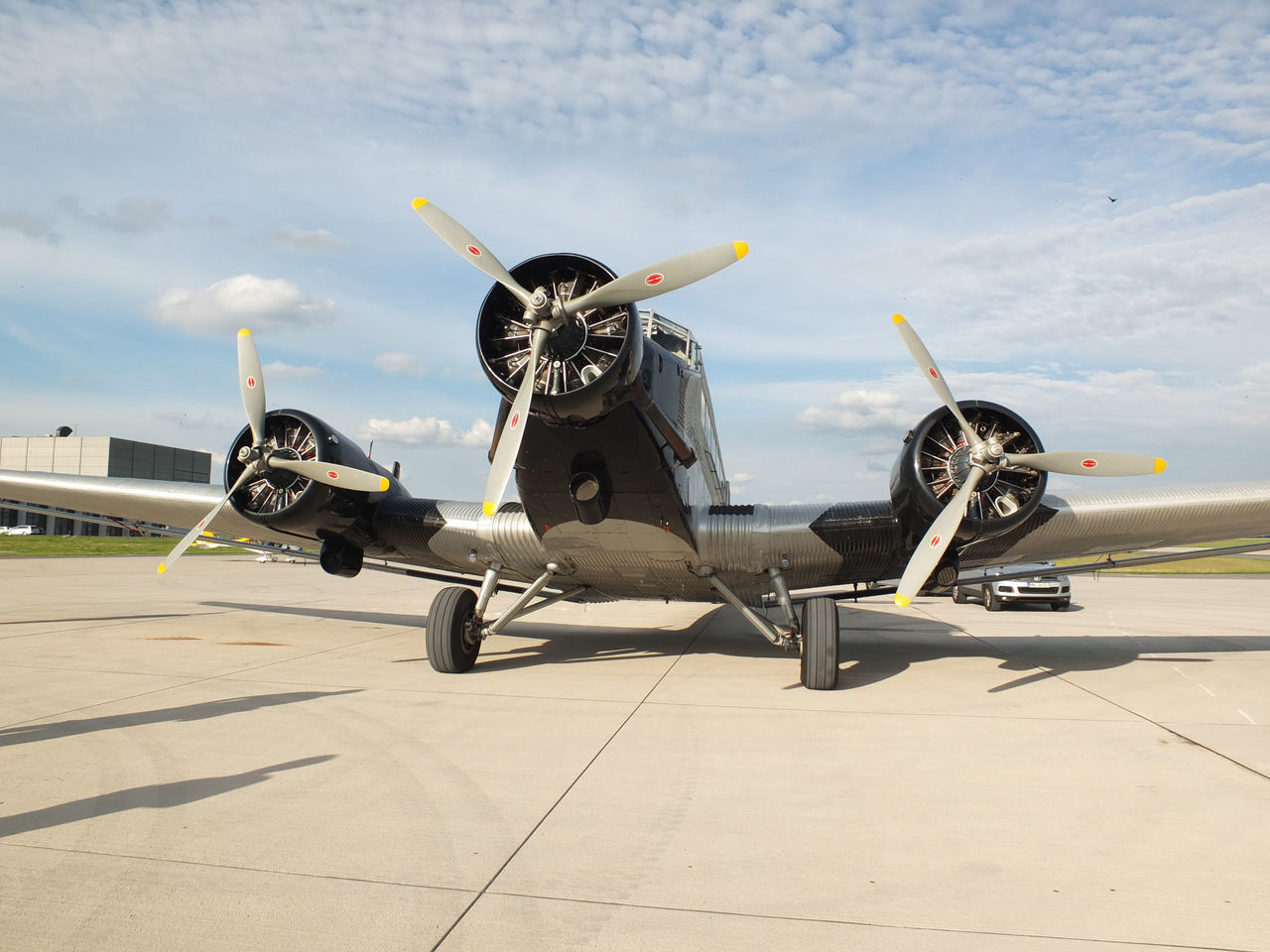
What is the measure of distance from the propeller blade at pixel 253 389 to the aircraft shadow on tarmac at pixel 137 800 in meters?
6.27

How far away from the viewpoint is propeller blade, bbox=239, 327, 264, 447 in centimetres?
1072

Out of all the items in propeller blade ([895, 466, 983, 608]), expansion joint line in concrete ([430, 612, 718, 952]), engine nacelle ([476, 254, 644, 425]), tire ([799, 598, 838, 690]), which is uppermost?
engine nacelle ([476, 254, 644, 425])

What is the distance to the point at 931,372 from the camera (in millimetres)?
9219

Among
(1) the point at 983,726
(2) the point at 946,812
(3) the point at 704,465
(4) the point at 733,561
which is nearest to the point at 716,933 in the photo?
(2) the point at 946,812

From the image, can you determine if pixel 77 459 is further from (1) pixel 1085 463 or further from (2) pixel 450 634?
(1) pixel 1085 463

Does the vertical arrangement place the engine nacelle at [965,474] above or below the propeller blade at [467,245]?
below

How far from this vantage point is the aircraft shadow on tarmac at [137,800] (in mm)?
4309

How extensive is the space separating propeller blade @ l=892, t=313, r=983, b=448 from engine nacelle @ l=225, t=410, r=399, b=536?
24.0 ft

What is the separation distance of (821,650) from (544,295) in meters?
4.89

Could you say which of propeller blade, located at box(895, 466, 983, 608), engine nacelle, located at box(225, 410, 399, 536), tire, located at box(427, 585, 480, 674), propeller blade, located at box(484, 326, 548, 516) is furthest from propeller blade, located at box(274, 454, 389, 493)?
propeller blade, located at box(895, 466, 983, 608)

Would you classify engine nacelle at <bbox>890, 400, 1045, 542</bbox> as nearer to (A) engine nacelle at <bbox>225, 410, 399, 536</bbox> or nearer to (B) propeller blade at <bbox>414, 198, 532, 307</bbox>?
(B) propeller blade at <bbox>414, 198, 532, 307</bbox>

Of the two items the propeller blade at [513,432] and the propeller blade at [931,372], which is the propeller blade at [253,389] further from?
the propeller blade at [931,372]

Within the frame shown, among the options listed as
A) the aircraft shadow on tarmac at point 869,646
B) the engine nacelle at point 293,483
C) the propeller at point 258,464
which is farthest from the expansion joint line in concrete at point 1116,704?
the engine nacelle at point 293,483

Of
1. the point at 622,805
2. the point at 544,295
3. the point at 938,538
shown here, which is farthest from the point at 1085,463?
the point at 622,805
